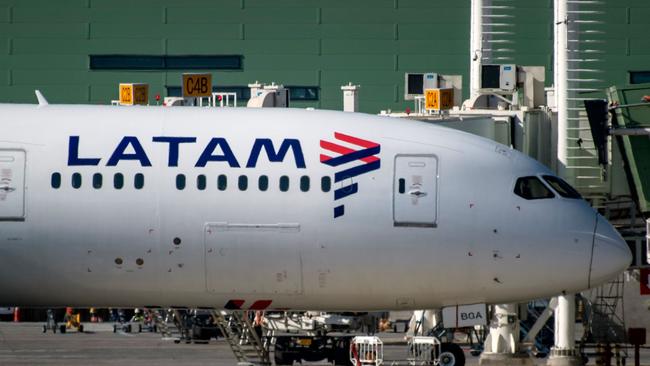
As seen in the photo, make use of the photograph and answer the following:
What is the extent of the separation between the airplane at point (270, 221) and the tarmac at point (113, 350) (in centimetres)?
898

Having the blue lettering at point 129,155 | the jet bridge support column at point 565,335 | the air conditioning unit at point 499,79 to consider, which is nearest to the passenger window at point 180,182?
the blue lettering at point 129,155

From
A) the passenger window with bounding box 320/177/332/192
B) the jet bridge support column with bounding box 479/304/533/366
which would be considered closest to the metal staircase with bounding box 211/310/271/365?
the jet bridge support column with bounding box 479/304/533/366

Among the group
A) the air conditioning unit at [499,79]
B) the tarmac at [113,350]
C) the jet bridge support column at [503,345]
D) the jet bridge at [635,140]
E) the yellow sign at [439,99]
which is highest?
the air conditioning unit at [499,79]

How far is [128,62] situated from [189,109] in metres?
52.0

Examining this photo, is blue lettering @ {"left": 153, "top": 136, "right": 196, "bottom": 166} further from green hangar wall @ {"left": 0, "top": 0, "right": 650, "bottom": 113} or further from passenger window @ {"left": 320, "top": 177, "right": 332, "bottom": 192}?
green hangar wall @ {"left": 0, "top": 0, "right": 650, "bottom": 113}

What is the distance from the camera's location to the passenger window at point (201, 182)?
24.8m

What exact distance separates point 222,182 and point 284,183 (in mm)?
973

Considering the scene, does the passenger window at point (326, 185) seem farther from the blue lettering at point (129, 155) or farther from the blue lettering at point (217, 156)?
the blue lettering at point (129, 155)

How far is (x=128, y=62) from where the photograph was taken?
253 feet

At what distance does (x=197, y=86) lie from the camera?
1375 inches

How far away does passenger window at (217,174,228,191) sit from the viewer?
2476 centimetres

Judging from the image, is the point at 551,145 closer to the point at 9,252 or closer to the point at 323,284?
the point at 323,284

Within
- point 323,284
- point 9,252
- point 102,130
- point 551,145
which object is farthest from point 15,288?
point 551,145

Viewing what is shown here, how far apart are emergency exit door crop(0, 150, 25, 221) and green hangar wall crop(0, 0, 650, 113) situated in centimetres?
5196
